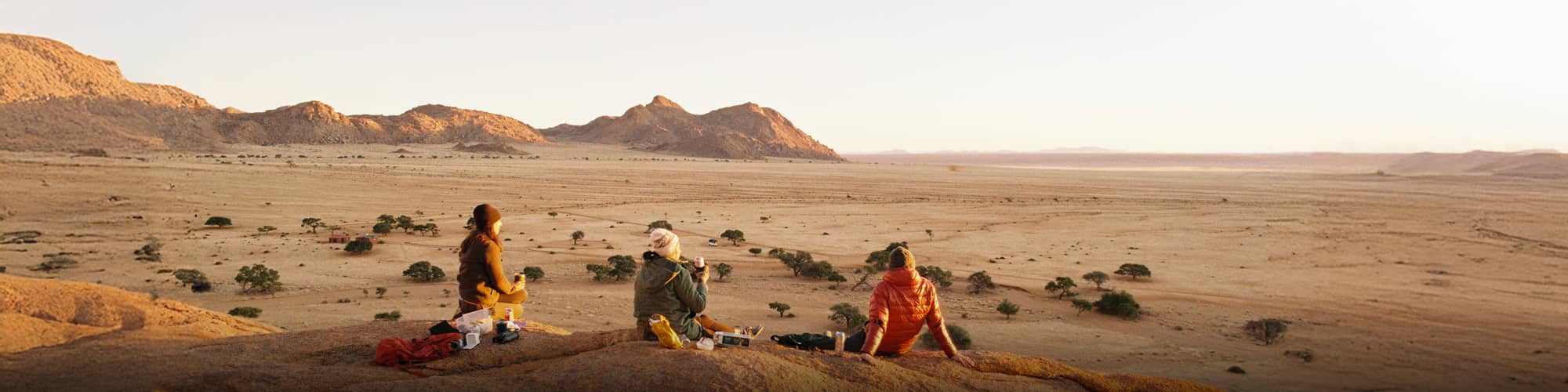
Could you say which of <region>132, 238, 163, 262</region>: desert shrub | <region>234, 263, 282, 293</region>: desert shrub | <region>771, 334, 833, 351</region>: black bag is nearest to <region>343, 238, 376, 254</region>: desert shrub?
<region>132, 238, 163, 262</region>: desert shrub

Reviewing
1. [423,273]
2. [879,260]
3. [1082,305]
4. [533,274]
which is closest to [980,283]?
[1082,305]

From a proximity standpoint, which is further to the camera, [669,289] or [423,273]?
[423,273]

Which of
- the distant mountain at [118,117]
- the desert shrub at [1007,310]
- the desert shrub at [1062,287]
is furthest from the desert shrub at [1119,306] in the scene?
the distant mountain at [118,117]

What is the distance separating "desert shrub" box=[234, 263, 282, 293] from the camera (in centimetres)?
1608

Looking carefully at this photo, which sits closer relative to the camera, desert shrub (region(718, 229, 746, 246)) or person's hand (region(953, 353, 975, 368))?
person's hand (region(953, 353, 975, 368))

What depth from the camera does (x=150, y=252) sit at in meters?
19.8

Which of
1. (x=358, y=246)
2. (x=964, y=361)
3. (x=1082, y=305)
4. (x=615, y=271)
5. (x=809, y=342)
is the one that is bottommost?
(x=1082, y=305)

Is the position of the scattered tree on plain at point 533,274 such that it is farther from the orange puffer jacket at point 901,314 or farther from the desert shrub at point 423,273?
the orange puffer jacket at point 901,314

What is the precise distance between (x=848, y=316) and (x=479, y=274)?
795 centimetres

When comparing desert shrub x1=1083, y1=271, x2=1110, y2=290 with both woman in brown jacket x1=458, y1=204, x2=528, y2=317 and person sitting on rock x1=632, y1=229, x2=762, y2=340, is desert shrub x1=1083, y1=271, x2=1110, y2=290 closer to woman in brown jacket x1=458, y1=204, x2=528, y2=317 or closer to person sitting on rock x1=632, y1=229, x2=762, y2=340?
person sitting on rock x1=632, y1=229, x2=762, y2=340

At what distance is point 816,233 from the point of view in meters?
29.8

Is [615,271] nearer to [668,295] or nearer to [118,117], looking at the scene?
[668,295]

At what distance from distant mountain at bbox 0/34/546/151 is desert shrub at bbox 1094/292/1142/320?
73.9 meters

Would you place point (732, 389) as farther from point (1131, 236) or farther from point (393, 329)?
point (1131, 236)
